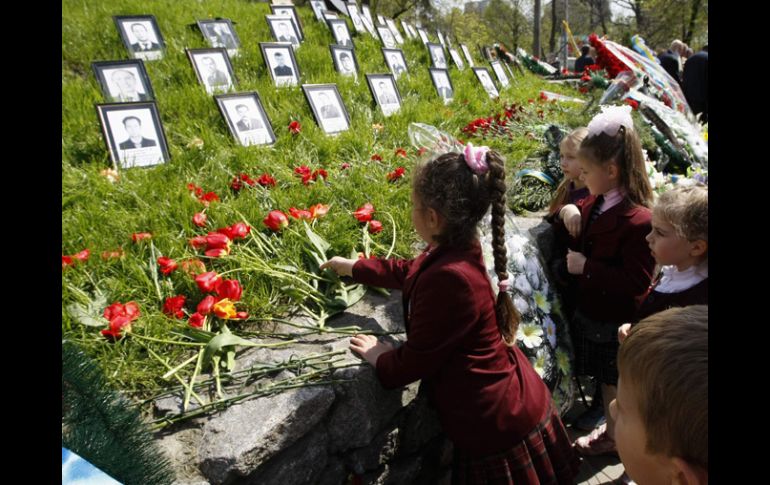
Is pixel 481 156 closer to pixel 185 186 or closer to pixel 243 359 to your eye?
pixel 243 359

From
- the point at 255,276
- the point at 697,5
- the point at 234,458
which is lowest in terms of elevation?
the point at 234,458

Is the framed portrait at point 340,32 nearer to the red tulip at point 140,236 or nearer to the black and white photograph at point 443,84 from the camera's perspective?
the black and white photograph at point 443,84

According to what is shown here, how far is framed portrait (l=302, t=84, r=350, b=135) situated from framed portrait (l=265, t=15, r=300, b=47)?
6.98 feet

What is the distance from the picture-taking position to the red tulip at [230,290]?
1642 millimetres

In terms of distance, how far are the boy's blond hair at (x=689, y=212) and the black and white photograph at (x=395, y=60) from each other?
461 centimetres

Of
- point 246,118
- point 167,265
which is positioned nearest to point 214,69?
point 246,118

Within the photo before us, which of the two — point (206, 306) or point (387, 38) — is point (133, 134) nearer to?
point (206, 306)

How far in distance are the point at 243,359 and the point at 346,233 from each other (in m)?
0.80

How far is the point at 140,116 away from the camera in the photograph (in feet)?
9.98

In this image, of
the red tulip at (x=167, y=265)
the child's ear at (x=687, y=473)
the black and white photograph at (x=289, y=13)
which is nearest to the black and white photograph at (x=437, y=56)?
the black and white photograph at (x=289, y=13)

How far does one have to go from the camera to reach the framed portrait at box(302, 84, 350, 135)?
12.8ft

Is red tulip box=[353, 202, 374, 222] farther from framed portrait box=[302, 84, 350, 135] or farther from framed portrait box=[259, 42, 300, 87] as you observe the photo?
framed portrait box=[259, 42, 300, 87]

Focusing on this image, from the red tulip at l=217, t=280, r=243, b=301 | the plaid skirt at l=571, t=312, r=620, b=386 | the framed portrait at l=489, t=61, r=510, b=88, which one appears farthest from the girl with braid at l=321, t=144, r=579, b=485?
the framed portrait at l=489, t=61, r=510, b=88
